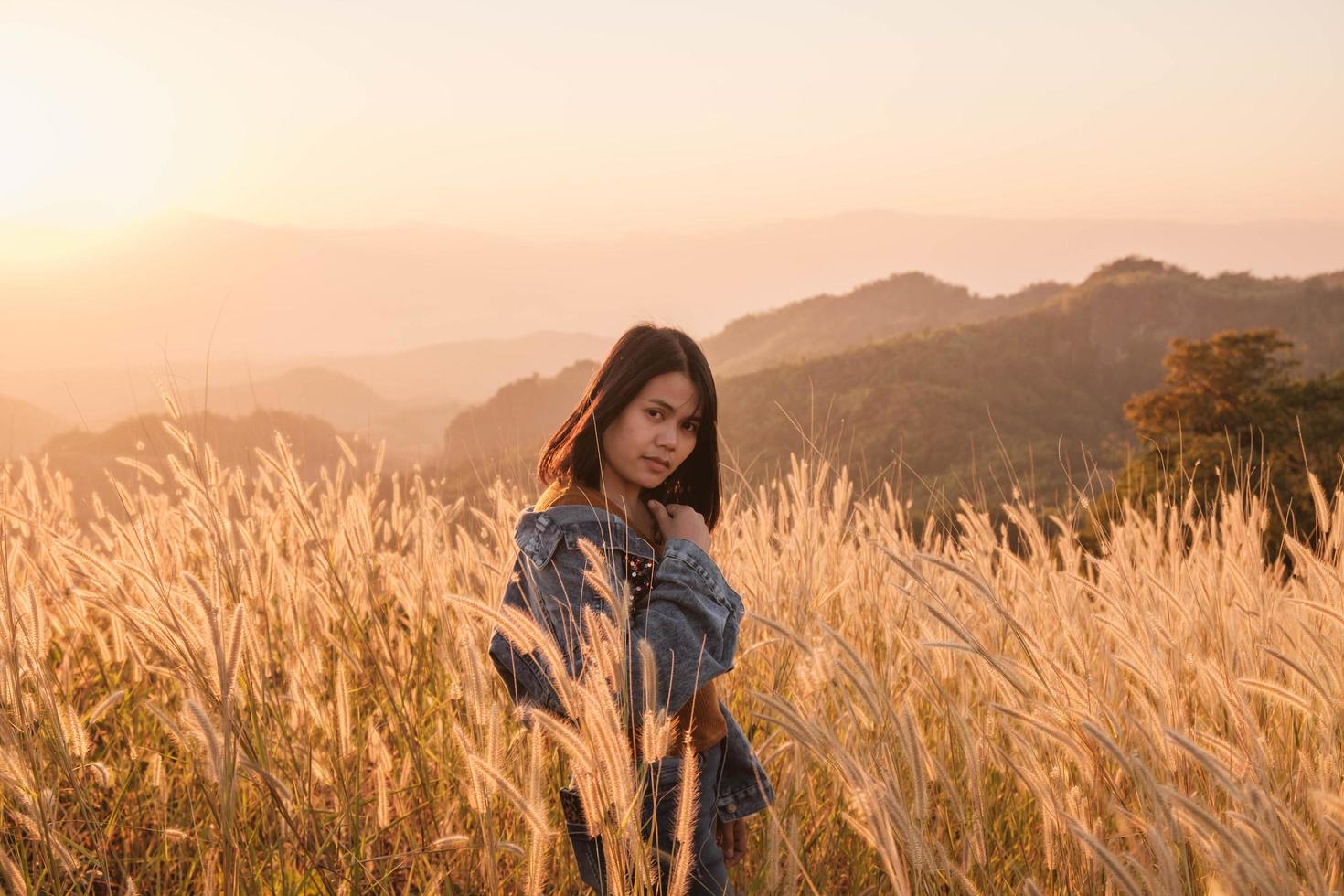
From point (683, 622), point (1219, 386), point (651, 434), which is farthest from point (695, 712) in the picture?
point (1219, 386)

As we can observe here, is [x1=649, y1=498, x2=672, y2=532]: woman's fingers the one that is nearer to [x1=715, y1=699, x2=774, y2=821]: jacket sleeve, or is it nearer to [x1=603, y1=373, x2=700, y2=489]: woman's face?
[x1=603, y1=373, x2=700, y2=489]: woman's face

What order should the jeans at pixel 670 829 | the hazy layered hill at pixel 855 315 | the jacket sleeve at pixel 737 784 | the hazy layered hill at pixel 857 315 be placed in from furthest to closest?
the hazy layered hill at pixel 855 315 < the hazy layered hill at pixel 857 315 < the jacket sleeve at pixel 737 784 < the jeans at pixel 670 829

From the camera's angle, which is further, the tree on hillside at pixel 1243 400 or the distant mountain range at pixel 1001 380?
the distant mountain range at pixel 1001 380

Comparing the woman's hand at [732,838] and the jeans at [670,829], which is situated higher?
the jeans at [670,829]

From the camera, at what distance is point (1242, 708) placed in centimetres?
144

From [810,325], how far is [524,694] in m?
64.8

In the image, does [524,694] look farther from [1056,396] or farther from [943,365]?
[1056,396]

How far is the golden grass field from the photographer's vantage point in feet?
4.19

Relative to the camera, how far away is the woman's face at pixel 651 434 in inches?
81.4

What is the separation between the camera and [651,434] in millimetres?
2066

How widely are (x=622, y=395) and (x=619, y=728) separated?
0.99 meters

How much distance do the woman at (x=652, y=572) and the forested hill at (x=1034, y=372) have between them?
20923mm

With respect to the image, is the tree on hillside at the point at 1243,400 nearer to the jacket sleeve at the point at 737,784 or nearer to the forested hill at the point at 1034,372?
the forested hill at the point at 1034,372

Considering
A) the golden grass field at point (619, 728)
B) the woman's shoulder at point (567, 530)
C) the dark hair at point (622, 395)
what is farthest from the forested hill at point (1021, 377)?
the woman's shoulder at point (567, 530)
